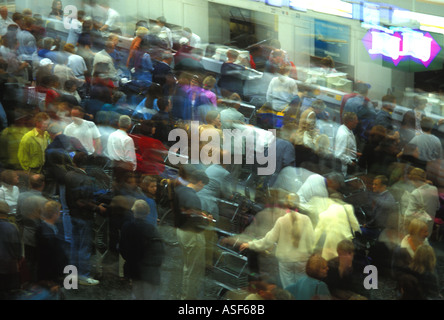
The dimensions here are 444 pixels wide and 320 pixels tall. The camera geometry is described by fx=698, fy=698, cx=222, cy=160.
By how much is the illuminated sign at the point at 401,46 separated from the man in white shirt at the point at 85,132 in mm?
5185

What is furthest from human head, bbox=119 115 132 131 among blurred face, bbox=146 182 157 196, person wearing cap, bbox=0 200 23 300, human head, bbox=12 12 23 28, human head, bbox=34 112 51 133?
human head, bbox=12 12 23 28

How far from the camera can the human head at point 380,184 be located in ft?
24.4

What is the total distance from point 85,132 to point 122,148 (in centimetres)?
55

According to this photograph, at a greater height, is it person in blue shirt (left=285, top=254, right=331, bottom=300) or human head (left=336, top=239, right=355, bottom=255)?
human head (left=336, top=239, right=355, bottom=255)

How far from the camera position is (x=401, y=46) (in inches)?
454

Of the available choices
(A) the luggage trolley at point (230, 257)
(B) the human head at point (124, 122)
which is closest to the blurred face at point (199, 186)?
(A) the luggage trolley at point (230, 257)

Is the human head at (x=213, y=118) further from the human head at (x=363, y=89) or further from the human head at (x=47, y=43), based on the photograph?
the human head at (x=47, y=43)

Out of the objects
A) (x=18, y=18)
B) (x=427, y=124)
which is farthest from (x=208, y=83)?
(x=18, y=18)

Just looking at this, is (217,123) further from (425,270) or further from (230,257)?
(425,270)

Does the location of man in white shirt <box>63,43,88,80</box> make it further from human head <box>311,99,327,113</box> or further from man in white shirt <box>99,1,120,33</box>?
human head <box>311,99,327,113</box>

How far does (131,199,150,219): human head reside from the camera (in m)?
6.50

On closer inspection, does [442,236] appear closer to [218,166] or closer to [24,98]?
[218,166]

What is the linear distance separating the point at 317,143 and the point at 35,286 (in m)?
3.52

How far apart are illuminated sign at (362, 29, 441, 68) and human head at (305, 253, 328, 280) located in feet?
19.6
